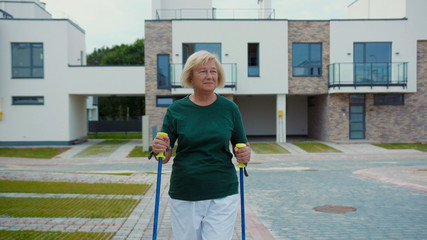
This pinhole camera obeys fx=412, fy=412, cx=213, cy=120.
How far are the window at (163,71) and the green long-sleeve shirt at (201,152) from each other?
2218 centimetres

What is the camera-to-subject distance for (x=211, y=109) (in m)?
3.11

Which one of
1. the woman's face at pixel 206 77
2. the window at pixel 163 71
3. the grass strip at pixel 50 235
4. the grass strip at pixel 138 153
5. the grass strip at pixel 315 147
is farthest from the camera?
the window at pixel 163 71

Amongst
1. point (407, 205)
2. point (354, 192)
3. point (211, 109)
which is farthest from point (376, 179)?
point (211, 109)

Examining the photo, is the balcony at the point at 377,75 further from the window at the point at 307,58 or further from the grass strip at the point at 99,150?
the grass strip at the point at 99,150

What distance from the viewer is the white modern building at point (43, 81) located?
25.3 meters

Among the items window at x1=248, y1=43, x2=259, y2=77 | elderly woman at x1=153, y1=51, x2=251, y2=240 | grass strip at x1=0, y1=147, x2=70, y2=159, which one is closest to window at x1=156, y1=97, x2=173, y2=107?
window at x1=248, y1=43, x2=259, y2=77

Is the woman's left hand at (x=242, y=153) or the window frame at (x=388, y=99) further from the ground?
the window frame at (x=388, y=99)

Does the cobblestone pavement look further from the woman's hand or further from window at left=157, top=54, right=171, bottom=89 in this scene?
window at left=157, top=54, right=171, bottom=89

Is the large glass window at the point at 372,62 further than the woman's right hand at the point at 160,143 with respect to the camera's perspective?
Yes

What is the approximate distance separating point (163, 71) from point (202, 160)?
2255 cm

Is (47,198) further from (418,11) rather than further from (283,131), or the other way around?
(418,11)

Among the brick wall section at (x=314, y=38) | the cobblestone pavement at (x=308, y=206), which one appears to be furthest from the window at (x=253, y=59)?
the cobblestone pavement at (x=308, y=206)

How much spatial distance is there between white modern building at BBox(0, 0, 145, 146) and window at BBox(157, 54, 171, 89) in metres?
1.39

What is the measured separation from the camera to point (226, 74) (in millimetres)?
24281
